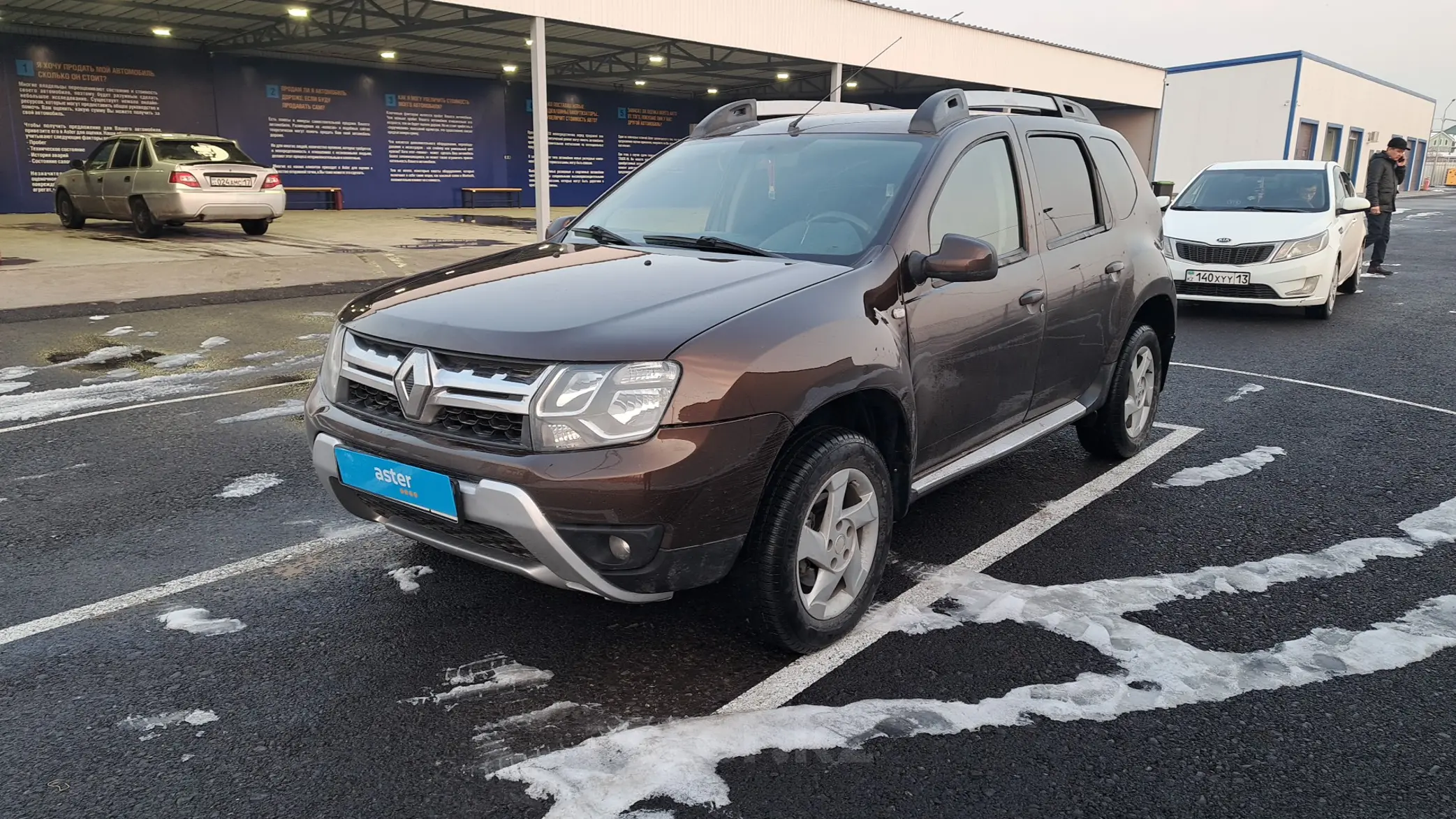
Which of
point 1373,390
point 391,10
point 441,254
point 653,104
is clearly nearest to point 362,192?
point 391,10

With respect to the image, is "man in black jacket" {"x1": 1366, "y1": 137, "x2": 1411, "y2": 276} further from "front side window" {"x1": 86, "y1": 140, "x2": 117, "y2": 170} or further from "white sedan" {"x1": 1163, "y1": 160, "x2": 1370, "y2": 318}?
"front side window" {"x1": 86, "y1": 140, "x2": 117, "y2": 170}

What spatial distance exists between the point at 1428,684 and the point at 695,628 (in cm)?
225

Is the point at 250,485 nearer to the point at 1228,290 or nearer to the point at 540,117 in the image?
the point at 1228,290

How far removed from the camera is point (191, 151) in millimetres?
15945

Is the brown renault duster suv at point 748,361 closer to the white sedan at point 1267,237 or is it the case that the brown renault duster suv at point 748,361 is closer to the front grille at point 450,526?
the front grille at point 450,526

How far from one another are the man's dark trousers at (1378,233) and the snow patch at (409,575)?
1486cm

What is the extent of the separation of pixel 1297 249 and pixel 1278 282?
392 millimetres

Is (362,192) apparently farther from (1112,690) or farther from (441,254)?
(1112,690)

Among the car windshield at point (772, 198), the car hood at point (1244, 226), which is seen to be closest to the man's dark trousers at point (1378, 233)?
the car hood at point (1244, 226)

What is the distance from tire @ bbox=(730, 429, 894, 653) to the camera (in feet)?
9.50

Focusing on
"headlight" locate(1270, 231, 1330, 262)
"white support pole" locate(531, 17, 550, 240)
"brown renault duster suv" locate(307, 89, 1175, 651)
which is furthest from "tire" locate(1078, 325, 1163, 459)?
"white support pole" locate(531, 17, 550, 240)

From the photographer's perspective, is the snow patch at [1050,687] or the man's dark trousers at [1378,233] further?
the man's dark trousers at [1378,233]

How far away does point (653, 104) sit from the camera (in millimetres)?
35562

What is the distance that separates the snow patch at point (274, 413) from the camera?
5891 millimetres
